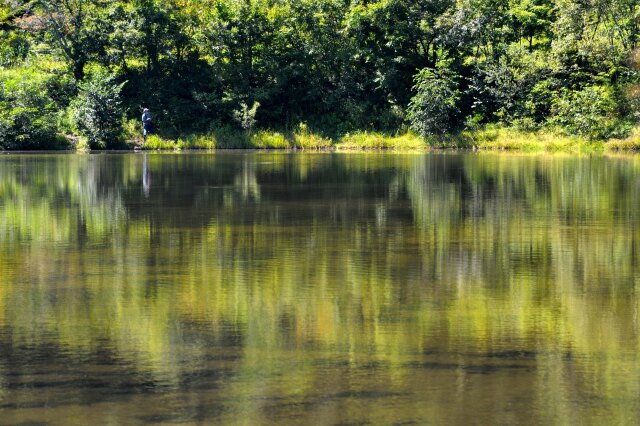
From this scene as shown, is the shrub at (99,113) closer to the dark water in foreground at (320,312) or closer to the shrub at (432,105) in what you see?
the shrub at (432,105)

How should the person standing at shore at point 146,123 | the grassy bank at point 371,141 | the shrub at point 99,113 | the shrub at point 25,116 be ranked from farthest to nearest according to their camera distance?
1. the person standing at shore at point 146,123
2. the shrub at point 99,113
3. the shrub at point 25,116
4. the grassy bank at point 371,141

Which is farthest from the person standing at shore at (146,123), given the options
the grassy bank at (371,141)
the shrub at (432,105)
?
the shrub at (432,105)

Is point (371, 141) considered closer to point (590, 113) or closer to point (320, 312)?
point (590, 113)

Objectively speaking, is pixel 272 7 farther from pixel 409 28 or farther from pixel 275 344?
pixel 275 344

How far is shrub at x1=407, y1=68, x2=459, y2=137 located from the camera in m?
43.7

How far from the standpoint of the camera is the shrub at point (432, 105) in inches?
1720

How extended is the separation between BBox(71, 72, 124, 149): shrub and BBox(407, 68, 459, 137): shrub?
508 inches

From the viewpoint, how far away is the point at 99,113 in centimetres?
4425

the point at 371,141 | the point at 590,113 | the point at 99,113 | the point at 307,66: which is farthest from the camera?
the point at 307,66

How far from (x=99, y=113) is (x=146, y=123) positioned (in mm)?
2105

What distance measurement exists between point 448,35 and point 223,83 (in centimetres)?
1092

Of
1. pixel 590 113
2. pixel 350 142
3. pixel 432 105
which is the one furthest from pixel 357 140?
pixel 590 113

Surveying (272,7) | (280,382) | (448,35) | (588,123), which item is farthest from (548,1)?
(280,382)

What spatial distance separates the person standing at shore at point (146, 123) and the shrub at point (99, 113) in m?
1.08
